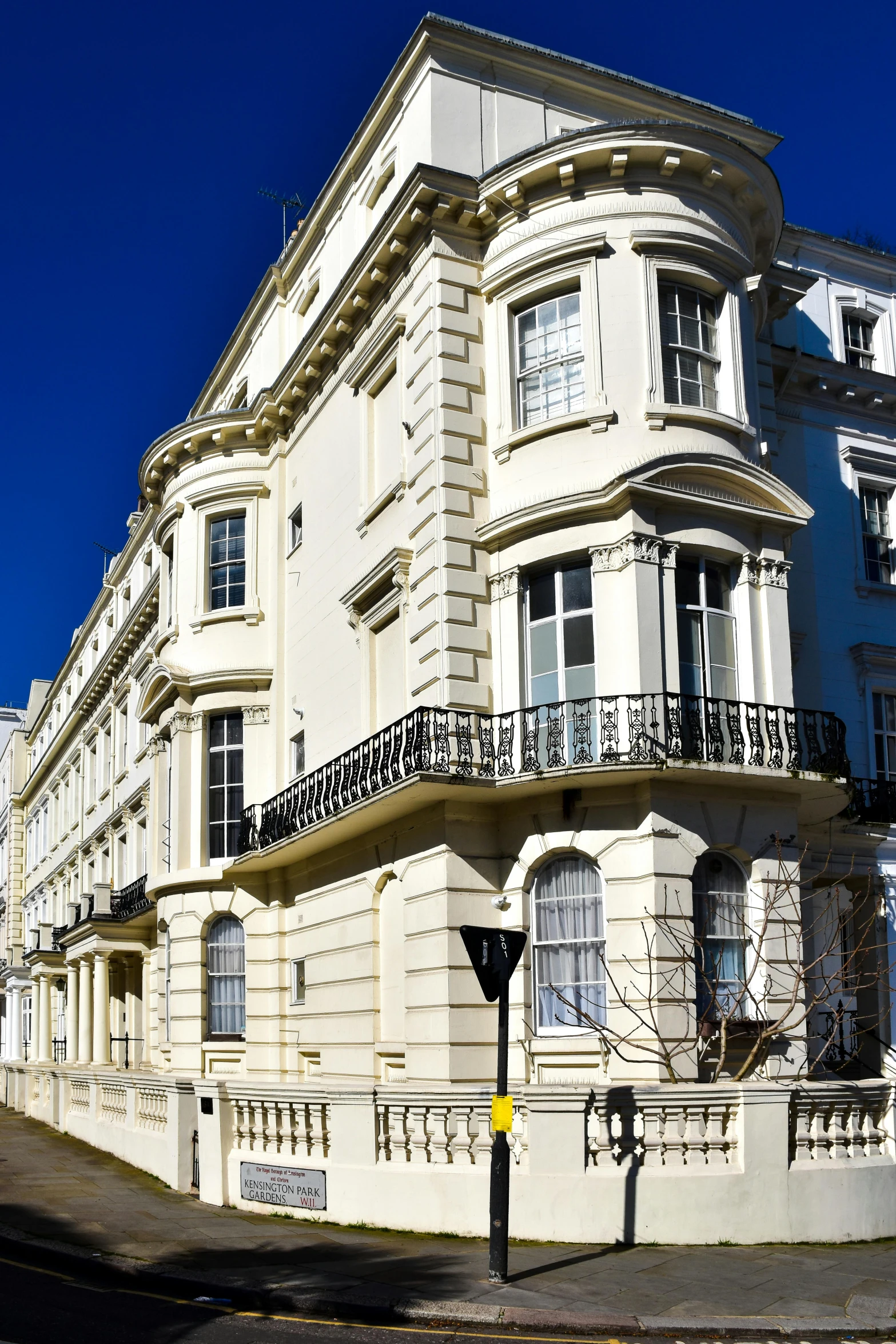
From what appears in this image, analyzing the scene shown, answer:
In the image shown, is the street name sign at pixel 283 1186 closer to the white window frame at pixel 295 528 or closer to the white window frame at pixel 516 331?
the white window frame at pixel 516 331

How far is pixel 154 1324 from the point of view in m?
10.2

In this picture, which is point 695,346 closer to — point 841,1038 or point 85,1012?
point 841,1038

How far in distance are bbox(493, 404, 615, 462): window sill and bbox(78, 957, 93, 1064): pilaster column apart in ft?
76.4

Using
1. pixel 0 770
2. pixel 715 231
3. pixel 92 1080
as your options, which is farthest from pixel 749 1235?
pixel 0 770

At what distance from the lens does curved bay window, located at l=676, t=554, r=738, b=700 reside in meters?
17.8

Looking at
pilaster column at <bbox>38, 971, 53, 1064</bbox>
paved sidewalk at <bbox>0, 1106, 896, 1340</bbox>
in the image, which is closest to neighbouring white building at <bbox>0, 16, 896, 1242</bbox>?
paved sidewalk at <bbox>0, 1106, 896, 1340</bbox>

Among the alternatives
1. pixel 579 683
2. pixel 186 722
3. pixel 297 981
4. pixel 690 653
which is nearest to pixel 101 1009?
pixel 186 722

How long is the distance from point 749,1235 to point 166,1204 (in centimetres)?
749

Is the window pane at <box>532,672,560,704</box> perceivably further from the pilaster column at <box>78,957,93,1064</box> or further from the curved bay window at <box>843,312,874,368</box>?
the pilaster column at <box>78,957,93,1064</box>

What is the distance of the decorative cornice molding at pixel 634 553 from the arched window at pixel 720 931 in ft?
12.6

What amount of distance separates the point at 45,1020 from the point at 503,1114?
1585 inches

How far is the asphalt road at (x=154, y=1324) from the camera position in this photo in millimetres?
9648

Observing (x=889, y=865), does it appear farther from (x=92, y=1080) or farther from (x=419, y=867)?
(x=92, y=1080)

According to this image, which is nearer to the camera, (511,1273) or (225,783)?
(511,1273)
